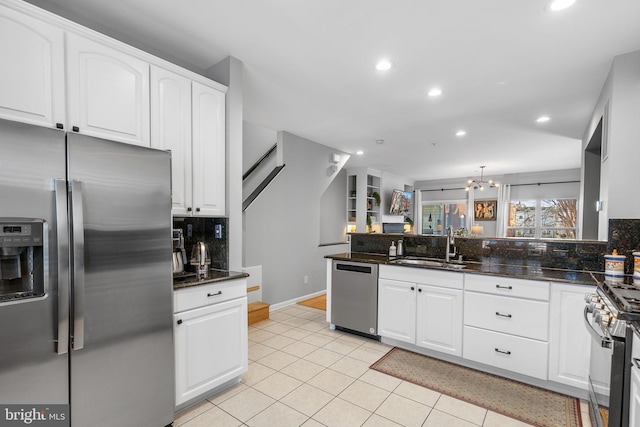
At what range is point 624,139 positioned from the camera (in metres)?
2.33

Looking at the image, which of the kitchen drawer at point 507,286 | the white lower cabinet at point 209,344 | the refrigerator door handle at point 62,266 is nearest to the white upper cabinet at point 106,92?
the refrigerator door handle at point 62,266

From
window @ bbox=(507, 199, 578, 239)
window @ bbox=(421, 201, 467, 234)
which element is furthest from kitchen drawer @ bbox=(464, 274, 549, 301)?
window @ bbox=(421, 201, 467, 234)

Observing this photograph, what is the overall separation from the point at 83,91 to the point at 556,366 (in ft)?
12.6

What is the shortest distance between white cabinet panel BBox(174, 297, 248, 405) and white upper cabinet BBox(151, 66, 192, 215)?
800 millimetres

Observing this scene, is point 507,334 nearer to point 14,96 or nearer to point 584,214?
point 584,214

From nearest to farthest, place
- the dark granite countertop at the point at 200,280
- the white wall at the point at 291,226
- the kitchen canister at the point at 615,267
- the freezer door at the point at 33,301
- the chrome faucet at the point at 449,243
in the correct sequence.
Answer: the freezer door at the point at 33,301, the dark granite countertop at the point at 200,280, the kitchen canister at the point at 615,267, the chrome faucet at the point at 449,243, the white wall at the point at 291,226

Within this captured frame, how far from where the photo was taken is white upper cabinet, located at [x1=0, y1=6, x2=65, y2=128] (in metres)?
1.49

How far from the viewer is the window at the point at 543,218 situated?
7.44 meters

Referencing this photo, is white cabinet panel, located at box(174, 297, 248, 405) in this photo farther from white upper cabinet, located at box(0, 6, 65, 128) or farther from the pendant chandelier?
the pendant chandelier

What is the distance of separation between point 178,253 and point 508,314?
110 inches

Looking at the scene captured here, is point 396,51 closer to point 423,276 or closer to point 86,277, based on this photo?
point 423,276

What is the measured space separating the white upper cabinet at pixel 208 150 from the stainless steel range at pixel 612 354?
2612 mm

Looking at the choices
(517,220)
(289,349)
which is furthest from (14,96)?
(517,220)

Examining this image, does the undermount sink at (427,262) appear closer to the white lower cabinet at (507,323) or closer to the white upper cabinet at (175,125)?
the white lower cabinet at (507,323)
